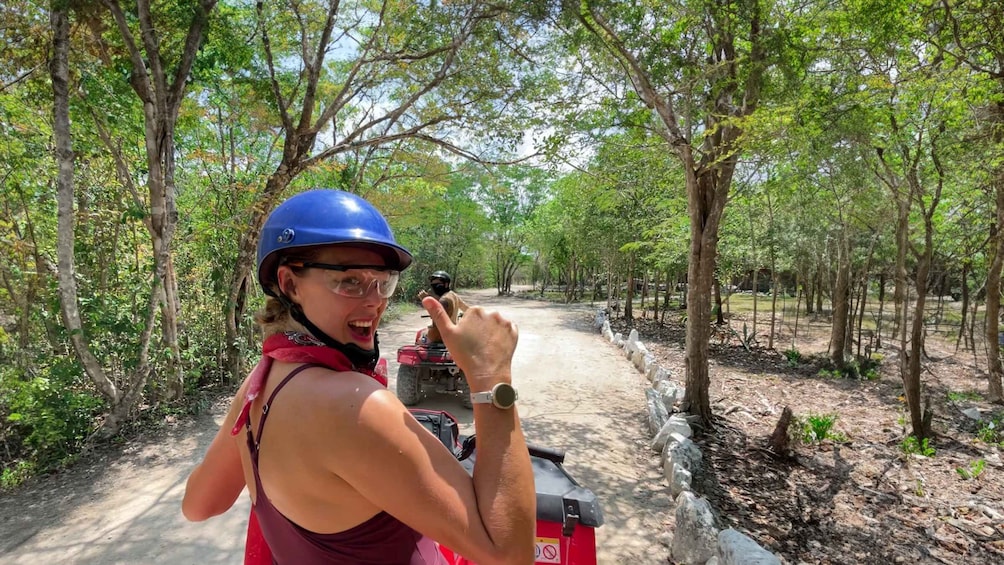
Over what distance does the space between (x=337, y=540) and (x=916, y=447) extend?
7.31 m

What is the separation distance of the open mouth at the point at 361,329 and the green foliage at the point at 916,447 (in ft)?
23.0

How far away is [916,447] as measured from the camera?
5.69 m

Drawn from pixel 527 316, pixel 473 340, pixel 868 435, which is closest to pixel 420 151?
pixel 527 316

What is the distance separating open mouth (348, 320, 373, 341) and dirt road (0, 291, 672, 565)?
2927 mm

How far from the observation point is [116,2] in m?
4.61

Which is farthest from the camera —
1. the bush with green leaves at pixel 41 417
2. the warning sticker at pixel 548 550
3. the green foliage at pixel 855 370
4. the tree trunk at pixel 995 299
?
the green foliage at pixel 855 370

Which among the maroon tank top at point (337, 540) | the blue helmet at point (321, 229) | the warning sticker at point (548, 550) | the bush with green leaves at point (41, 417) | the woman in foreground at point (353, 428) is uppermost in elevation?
the blue helmet at point (321, 229)

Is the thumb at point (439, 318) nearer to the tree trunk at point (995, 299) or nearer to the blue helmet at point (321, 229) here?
the blue helmet at point (321, 229)

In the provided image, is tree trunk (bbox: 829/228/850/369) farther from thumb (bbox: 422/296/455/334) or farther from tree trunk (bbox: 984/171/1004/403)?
thumb (bbox: 422/296/455/334)

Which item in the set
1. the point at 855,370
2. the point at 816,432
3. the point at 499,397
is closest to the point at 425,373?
the point at 816,432

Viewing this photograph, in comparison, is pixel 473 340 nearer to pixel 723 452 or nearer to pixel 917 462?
pixel 723 452

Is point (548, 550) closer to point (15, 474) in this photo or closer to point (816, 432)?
point (15, 474)

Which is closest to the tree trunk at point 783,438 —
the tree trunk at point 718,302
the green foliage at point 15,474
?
the green foliage at point 15,474

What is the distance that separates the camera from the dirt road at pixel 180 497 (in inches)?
125
